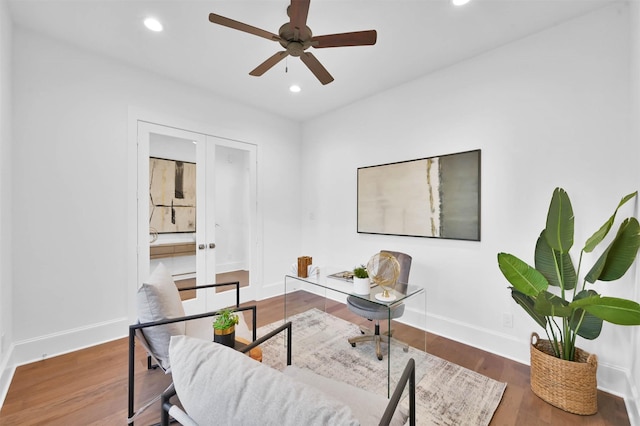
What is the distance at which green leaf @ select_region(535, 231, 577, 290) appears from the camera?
2.02 m

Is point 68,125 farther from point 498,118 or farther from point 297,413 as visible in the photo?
point 498,118

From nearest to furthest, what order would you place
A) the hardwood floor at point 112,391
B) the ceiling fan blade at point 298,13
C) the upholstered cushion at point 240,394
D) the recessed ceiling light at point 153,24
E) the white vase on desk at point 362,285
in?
the upholstered cushion at point 240,394, the ceiling fan blade at point 298,13, the hardwood floor at point 112,391, the white vase on desk at point 362,285, the recessed ceiling light at point 153,24

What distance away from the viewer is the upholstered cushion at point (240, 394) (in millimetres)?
708

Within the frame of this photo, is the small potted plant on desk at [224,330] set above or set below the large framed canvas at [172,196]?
below

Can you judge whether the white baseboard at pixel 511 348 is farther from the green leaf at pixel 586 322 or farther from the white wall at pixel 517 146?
the green leaf at pixel 586 322

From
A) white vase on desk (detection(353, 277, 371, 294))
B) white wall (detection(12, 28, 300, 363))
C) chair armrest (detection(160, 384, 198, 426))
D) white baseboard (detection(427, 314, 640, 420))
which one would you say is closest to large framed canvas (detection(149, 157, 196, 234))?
white wall (detection(12, 28, 300, 363))

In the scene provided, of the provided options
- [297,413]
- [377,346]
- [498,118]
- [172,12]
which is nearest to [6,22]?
[172,12]

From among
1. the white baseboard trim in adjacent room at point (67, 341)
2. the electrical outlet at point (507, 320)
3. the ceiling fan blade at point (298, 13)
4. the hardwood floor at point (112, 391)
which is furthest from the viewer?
the electrical outlet at point (507, 320)

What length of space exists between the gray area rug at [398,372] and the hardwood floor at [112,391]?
12 centimetres

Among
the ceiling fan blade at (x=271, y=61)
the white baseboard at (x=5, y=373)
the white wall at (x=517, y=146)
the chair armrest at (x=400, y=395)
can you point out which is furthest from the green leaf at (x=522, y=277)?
the white baseboard at (x=5, y=373)

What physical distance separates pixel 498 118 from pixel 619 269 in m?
1.59

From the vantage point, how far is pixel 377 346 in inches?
98.5

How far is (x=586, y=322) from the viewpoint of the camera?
6.19 ft

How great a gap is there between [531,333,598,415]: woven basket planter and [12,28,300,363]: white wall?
3.85 meters
